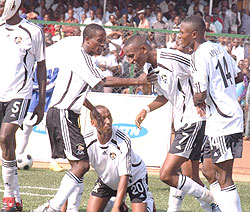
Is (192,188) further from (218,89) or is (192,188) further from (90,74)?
(90,74)

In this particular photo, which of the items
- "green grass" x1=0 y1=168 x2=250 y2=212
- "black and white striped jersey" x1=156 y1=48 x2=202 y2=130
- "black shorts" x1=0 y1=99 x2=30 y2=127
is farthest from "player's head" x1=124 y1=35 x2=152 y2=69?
"green grass" x1=0 y1=168 x2=250 y2=212

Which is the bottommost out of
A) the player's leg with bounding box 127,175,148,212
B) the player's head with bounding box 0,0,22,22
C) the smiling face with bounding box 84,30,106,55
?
the player's leg with bounding box 127,175,148,212

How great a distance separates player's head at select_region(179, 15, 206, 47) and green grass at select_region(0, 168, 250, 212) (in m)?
2.47

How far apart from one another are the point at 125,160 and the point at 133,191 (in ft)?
1.61

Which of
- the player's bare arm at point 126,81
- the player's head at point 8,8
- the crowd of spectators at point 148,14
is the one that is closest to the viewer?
the player's bare arm at point 126,81

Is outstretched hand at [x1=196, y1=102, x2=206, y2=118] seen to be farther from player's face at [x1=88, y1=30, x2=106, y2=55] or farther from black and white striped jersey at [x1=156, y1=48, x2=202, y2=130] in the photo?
player's face at [x1=88, y1=30, x2=106, y2=55]

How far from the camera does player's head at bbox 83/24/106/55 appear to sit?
6.62 meters

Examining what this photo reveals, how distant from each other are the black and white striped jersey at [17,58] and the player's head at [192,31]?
5.54 ft

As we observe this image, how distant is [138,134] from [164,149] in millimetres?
609

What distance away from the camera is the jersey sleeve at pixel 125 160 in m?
6.46

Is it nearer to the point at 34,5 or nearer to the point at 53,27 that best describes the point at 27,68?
the point at 53,27

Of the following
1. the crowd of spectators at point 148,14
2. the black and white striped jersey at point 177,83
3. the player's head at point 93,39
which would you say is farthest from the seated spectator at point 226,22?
the player's head at point 93,39

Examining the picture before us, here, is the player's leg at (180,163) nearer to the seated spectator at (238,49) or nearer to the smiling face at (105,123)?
the smiling face at (105,123)

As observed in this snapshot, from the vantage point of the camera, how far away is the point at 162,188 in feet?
32.4
